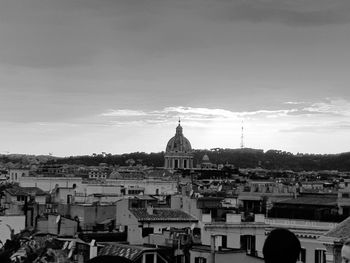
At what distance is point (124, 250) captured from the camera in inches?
1007

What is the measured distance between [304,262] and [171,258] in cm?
478

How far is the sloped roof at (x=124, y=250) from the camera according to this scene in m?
24.7

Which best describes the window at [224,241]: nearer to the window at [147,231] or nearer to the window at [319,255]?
the window at [147,231]

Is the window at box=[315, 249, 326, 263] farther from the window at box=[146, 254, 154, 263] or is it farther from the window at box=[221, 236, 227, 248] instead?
the window at box=[146, 254, 154, 263]

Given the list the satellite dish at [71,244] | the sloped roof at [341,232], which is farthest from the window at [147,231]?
the sloped roof at [341,232]

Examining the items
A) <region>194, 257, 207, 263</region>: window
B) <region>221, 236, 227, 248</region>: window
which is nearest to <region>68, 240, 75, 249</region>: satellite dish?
<region>194, 257, 207, 263</region>: window

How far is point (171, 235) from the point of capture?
92.3 ft

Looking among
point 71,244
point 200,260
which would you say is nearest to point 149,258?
point 200,260

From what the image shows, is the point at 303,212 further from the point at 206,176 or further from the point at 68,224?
the point at 206,176

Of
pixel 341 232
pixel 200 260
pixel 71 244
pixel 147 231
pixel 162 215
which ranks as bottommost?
pixel 200 260

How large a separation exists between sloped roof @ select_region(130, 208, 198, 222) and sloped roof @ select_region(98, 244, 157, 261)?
6.50m

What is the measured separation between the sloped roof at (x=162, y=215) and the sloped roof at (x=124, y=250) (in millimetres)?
6498

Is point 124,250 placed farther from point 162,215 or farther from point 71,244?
point 162,215

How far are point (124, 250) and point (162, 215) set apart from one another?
8.47 meters
